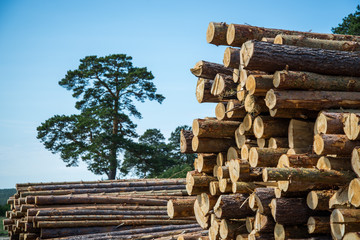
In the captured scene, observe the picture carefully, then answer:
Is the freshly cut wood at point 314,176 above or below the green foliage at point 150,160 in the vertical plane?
above

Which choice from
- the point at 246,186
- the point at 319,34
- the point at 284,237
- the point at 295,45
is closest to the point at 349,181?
the point at 284,237

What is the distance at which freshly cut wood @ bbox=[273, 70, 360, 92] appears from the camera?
5801 mm

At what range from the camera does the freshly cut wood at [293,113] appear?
600 cm

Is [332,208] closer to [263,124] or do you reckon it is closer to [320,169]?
[320,169]

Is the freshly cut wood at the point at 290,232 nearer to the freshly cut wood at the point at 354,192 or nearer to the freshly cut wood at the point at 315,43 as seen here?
the freshly cut wood at the point at 354,192

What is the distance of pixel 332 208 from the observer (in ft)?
18.1

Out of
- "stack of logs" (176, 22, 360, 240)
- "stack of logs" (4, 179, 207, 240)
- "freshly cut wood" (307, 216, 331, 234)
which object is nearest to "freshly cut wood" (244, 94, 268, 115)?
"stack of logs" (176, 22, 360, 240)

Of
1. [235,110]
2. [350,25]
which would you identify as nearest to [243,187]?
[235,110]

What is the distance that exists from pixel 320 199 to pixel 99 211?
22.9ft

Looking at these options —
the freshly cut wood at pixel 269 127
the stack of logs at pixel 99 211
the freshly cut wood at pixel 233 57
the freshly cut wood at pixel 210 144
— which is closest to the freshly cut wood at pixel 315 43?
the freshly cut wood at pixel 233 57

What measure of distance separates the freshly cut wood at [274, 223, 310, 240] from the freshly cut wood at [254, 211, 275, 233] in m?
0.10

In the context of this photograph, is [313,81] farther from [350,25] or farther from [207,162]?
[350,25]

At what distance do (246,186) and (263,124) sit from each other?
107 centimetres

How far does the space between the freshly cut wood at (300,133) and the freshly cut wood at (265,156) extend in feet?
0.71
